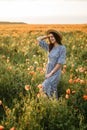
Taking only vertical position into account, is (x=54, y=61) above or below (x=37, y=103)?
above

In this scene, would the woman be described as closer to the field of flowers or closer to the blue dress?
the blue dress

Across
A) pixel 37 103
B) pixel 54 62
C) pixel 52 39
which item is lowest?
pixel 37 103

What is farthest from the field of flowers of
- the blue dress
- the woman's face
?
the woman's face

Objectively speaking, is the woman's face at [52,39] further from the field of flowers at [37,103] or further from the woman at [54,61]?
the field of flowers at [37,103]

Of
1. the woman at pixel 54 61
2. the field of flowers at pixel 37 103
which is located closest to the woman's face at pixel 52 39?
the woman at pixel 54 61

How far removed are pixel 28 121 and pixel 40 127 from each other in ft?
0.64

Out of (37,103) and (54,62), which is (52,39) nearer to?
(54,62)

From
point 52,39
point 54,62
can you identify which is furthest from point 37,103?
point 52,39

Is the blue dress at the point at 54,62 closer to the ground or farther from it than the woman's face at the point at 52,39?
closer to the ground

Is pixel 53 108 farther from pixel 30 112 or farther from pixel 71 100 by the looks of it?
pixel 71 100

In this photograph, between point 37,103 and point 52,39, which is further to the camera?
point 52,39

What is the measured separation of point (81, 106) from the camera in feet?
17.2

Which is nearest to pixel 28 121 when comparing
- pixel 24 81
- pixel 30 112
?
pixel 30 112

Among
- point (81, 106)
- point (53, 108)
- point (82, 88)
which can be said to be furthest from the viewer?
point (82, 88)
